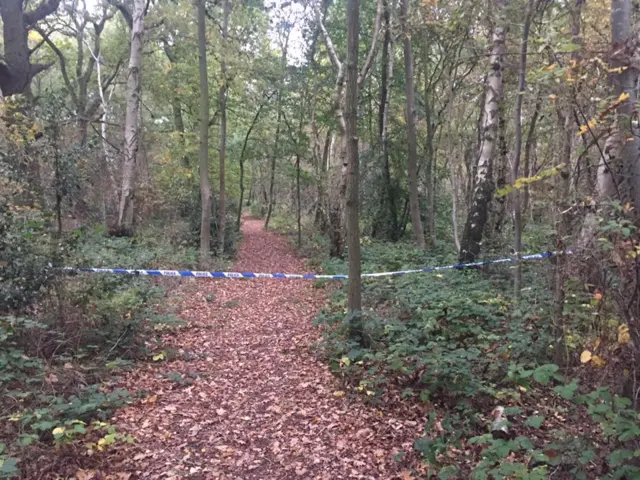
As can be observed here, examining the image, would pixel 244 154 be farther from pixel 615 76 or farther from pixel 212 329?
pixel 615 76

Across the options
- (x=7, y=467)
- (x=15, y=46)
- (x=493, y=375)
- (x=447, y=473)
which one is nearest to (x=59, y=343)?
(x=7, y=467)

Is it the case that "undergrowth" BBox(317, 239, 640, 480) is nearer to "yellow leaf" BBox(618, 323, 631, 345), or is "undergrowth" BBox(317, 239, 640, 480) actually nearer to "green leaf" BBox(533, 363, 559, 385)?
"green leaf" BBox(533, 363, 559, 385)

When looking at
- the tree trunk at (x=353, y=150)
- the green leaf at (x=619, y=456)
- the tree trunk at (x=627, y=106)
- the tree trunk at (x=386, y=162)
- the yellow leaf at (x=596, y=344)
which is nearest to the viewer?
the green leaf at (x=619, y=456)

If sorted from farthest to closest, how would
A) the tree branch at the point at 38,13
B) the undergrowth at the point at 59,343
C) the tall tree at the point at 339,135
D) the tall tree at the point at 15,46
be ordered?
the tall tree at the point at 339,135, the tree branch at the point at 38,13, the tall tree at the point at 15,46, the undergrowth at the point at 59,343

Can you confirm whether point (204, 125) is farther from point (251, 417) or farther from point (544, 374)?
point (544, 374)

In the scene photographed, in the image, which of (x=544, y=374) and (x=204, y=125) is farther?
(x=204, y=125)

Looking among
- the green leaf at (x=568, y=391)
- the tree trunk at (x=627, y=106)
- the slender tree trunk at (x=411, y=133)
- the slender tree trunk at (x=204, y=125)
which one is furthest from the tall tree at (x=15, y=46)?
the green leaf at (x=568, y=391)

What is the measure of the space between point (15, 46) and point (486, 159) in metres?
12.2

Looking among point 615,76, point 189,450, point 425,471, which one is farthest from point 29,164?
point 615,76

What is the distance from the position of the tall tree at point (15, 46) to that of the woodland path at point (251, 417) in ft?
28.8

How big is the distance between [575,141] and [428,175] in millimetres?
10911

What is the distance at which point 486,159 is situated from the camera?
930cm

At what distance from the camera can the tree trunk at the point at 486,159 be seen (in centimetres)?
895

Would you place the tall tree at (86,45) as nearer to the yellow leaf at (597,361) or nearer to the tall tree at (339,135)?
the tall tree at (339,135)
